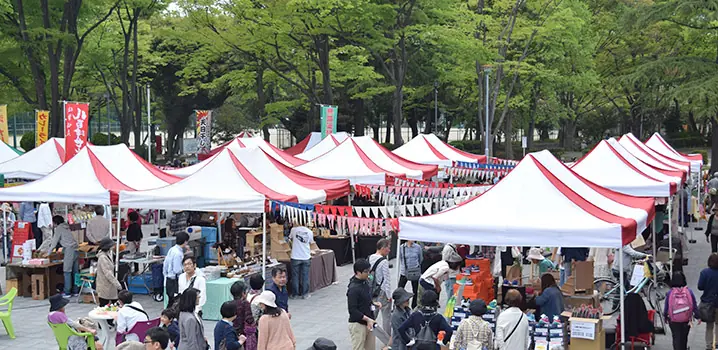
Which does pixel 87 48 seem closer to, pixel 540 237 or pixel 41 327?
pixel 41 327

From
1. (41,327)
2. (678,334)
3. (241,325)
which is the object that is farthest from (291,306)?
(678,334)

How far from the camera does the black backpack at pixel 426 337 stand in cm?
796

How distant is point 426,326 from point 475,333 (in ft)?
1.67

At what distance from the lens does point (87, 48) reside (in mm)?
36375

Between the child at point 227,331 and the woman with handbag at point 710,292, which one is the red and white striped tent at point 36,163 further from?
the woman with handbag at point 710,292

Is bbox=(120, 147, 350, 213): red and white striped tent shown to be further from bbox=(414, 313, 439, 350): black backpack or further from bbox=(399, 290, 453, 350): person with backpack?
bbox=(414, 313, 439, 350): black backpack

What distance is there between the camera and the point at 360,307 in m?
9.05

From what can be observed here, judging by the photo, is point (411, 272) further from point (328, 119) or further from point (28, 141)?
point (28, 141)

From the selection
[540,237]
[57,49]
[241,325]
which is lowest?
[241,325]

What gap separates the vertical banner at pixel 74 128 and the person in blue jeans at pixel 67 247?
6511 mm

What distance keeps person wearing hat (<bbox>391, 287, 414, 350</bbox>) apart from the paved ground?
224 cm

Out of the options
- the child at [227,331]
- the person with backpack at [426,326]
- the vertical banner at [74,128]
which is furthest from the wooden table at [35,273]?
the person with backpack at [426,326]

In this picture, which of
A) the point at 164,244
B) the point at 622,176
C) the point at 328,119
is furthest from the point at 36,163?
the point at 622,176

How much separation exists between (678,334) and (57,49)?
25.4 m
